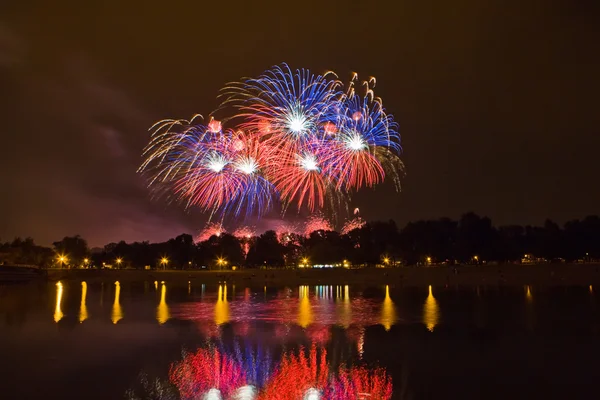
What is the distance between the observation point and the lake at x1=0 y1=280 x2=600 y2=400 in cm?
1004

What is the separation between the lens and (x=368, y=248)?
10212 cm

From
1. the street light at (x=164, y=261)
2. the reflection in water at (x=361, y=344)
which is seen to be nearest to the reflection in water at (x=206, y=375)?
the reflection in water at (x=361, y=344)

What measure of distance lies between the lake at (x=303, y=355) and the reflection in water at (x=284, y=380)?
3 centimetres

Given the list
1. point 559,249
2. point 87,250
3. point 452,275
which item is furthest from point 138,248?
point 559,249

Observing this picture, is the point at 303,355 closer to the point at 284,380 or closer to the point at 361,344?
the point at 361,344

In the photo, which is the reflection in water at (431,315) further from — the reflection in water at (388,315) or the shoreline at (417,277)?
the shoreline at (417,277)

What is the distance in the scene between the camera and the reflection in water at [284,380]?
9492 mm

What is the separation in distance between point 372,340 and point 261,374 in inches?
224

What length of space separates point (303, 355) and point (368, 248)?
3557 inches

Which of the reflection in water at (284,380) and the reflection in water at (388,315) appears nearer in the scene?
the reflection in water at (284,380)

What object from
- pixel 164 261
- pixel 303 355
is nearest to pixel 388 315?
pixel 303 355

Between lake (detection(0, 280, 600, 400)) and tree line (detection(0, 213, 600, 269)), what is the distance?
7106 cm

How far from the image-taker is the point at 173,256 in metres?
122

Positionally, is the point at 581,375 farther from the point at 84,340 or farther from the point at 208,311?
the point at 208,311
